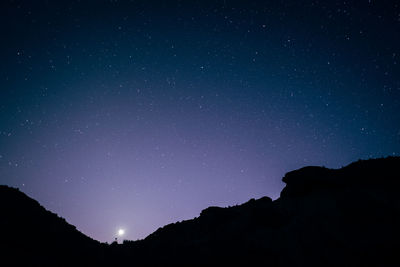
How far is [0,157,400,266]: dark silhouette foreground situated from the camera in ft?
63.1

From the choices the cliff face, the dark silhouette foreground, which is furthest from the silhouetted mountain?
the cliff face

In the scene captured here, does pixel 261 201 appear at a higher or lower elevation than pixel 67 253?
higher

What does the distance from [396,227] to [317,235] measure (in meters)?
5.98

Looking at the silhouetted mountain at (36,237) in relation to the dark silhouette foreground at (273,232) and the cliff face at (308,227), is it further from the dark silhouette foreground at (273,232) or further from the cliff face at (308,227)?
the cliff face at (308,227)

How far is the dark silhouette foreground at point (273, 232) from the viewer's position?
19.2 metres

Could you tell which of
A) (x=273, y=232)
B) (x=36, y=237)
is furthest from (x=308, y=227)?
(x=36, y=237)

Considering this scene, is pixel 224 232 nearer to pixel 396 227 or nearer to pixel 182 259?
pixel 182 259

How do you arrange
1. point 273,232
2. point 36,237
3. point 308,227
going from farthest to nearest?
1. point 273,232
2. point 308,227
3. point 36,237

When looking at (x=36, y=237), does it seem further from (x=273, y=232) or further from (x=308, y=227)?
(x=308, y=227)

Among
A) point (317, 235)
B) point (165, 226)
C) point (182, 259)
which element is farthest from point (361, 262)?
point (165, 226)

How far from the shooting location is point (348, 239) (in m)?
20.0

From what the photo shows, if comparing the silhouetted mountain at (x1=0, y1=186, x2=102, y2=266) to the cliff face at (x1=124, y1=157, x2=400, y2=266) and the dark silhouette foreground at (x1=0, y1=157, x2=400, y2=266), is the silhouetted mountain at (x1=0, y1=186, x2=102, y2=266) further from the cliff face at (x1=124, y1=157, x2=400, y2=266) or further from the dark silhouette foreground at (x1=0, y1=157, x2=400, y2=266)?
the cliff face at (x1=124, y1=157, x2=400, y2=266)

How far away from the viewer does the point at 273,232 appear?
22.9 metres

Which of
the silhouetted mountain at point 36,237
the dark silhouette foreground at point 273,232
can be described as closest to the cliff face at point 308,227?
the dark silhouette foreground at point 273,232
